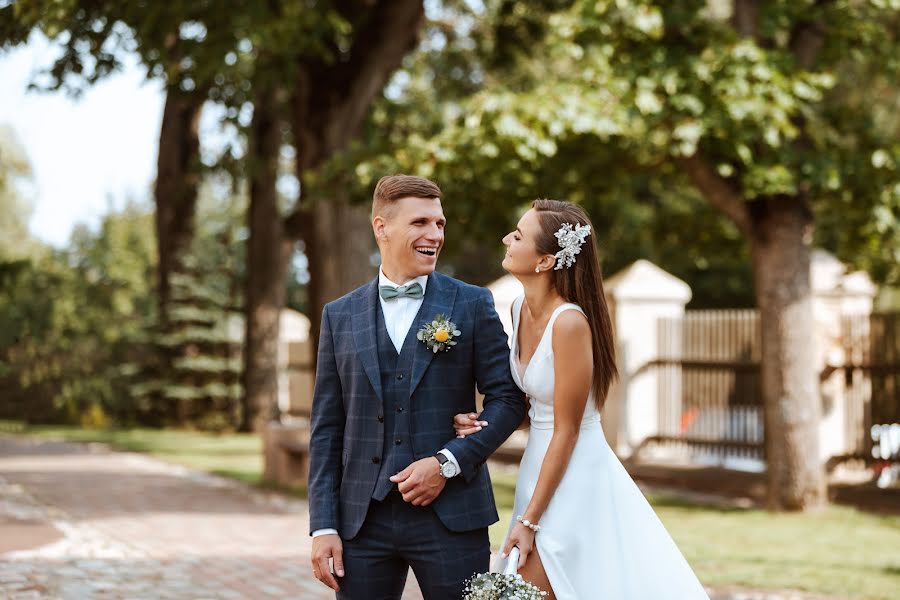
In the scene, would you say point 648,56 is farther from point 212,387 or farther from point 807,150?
point 212,387

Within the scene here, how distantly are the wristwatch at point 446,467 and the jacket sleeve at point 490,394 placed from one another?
2cm

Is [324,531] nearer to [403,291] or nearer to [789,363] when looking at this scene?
[403,291]

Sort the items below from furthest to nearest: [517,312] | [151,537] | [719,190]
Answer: [719,190], [151,537], [517,312]

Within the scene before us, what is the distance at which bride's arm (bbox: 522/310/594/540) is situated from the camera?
3.66 metres

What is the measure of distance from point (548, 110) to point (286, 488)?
5.53 metres

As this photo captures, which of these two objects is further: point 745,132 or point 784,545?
point 745,132

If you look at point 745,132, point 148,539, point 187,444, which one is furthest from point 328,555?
point 187,444

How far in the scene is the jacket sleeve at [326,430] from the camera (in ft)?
12.5

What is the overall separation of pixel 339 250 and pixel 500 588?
412 inches

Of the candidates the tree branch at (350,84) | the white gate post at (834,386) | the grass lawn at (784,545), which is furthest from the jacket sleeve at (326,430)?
the tree branch at (350,84)

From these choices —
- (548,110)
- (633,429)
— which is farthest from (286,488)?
(548,110)

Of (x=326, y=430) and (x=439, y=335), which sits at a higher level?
(x=439, y=335)

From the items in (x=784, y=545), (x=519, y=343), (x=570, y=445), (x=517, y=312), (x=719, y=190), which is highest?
(x=719, y=190)

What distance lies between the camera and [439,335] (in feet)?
11.9
